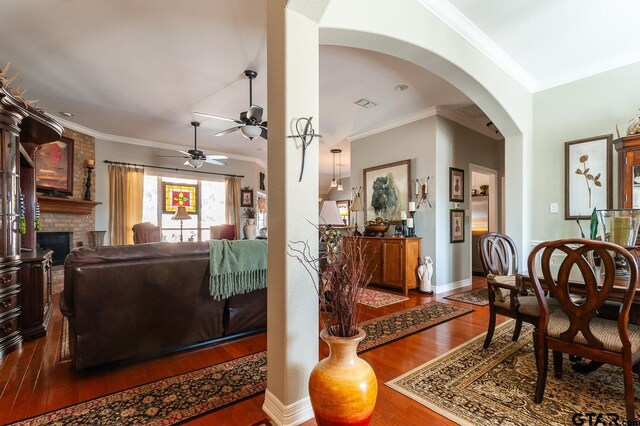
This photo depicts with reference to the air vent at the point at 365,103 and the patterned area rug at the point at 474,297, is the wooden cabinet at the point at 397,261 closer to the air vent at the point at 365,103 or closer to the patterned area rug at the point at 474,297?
the patterned area rug at the point at 474,297

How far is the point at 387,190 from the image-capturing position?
17.7 feet

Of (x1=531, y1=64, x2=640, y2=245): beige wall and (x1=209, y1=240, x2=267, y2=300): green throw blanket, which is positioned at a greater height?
(x1=531, y1=64, x2=640, y2=245): beige wall

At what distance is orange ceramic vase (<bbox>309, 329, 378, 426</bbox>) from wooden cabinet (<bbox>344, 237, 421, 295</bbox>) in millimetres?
3074

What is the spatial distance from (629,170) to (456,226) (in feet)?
7.57

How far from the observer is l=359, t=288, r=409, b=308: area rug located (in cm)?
395

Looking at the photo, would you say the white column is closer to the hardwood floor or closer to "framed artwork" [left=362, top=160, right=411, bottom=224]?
the hardwood floor

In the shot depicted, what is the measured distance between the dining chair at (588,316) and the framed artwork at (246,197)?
674 cm

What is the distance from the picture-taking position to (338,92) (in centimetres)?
407

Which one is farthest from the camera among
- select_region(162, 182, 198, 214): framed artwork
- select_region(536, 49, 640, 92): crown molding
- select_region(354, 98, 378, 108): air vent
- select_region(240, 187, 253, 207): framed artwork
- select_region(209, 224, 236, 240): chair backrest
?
select_region(240, 187, 253, 207): framed artwork

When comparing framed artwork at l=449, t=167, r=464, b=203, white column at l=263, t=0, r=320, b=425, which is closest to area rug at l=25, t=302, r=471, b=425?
white column at l=263, t=0, r=320, b=425

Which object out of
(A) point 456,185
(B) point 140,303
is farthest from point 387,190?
(B) point 140,303

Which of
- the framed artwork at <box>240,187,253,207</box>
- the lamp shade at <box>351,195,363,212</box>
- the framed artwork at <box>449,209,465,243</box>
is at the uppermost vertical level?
the framed artwork at <box>240,187,253,207</box>

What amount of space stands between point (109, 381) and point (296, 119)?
2.16m

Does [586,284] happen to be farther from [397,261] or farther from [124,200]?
[124,200]
